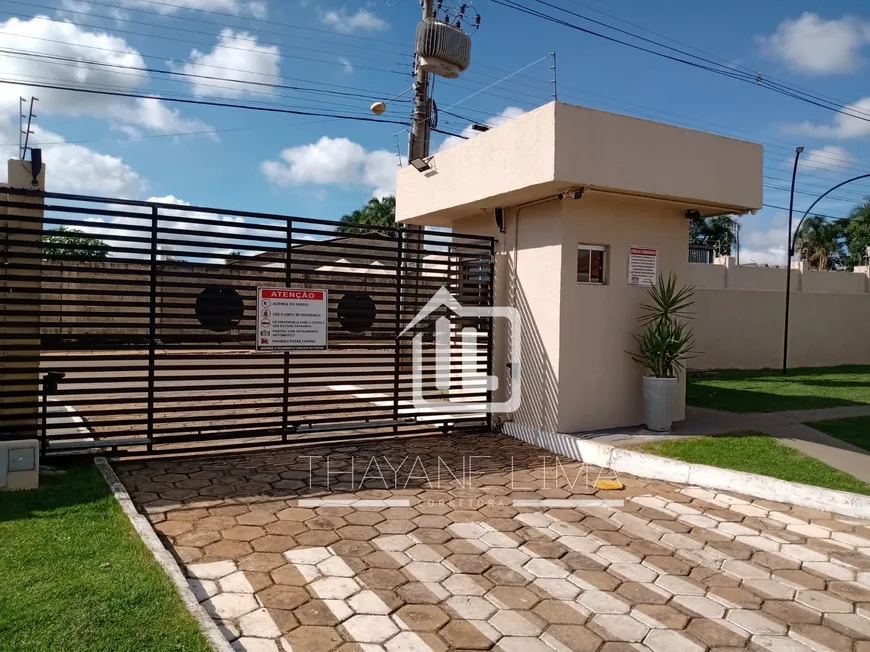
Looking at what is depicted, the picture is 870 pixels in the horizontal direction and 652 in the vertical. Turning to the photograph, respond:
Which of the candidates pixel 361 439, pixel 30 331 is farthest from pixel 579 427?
pixel 30 331

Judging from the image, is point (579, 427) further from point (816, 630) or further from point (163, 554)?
point (163, 554)

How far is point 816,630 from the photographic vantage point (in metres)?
3.38

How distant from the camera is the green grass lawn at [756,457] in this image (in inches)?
231

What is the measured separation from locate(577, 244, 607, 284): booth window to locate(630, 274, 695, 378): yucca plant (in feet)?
2.55

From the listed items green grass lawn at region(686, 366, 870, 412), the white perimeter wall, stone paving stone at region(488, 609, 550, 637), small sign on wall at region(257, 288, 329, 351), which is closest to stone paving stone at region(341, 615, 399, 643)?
stone paving stone at region(488, 609, 550, 637)

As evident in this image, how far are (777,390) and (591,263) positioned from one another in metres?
6.60

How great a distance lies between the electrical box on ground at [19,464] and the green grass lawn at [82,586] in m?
0.31

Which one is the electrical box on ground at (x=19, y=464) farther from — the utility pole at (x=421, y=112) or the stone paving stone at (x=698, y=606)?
the utility pole at (x=421, y=112)

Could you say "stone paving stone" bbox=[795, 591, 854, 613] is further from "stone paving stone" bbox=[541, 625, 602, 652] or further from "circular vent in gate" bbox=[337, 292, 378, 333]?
"circular vent in gate" bbox=[337, 292, 378, 333]

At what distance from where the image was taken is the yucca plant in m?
7.68

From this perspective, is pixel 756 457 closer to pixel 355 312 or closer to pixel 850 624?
pixel 850 624

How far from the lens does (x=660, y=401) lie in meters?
7.75

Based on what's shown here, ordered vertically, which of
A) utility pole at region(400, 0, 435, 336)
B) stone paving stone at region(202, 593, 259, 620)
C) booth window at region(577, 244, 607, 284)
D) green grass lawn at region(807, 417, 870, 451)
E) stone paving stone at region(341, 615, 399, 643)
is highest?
utility pole at region(400, 0, 435, 336)

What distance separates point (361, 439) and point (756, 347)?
13289mm
